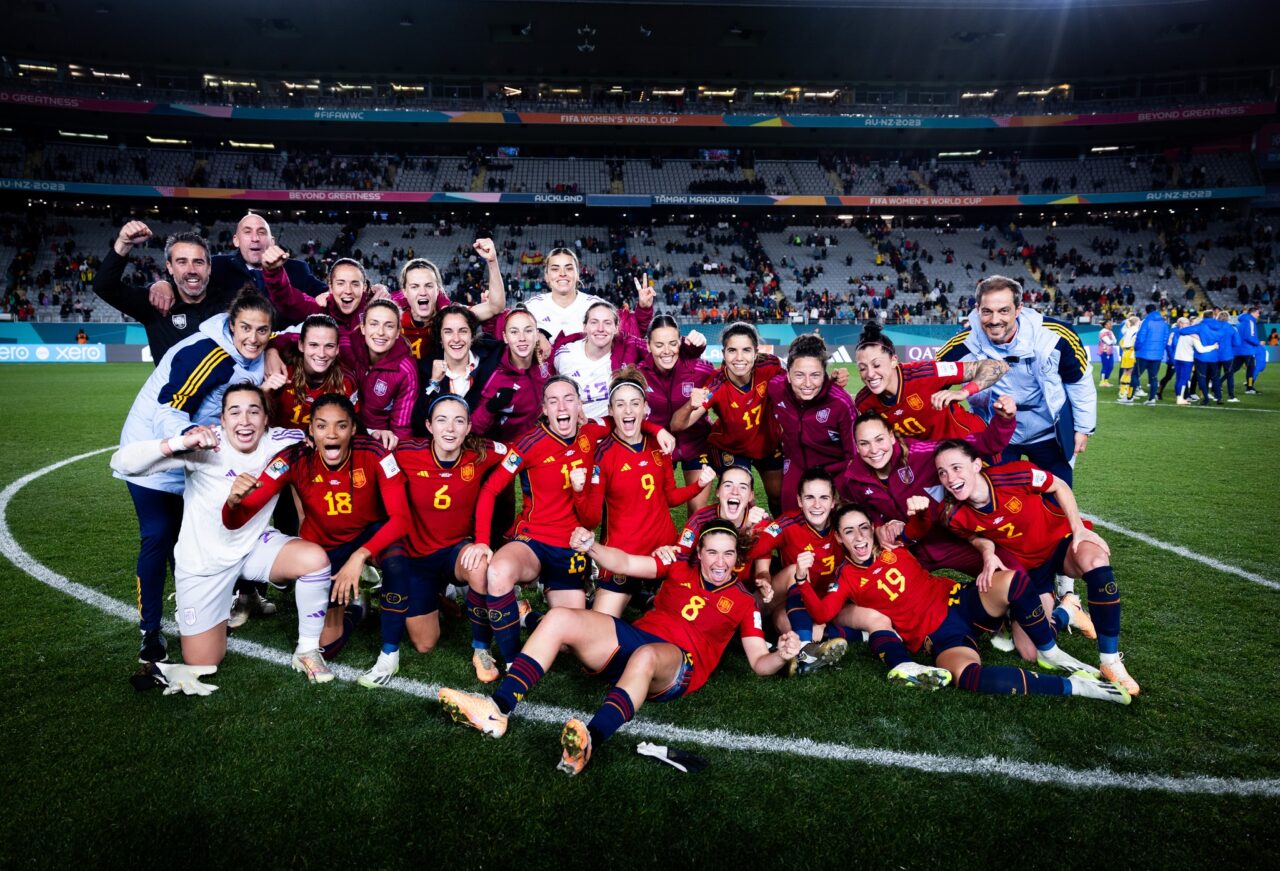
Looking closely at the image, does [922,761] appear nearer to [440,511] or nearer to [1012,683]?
[1012,683]

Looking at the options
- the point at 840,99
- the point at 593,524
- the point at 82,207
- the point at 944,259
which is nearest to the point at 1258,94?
the point at 944,259

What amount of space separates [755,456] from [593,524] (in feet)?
5.19

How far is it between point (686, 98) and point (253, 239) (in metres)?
39.5

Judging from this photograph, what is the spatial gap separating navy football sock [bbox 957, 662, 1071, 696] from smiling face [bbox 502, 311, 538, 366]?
330 cm

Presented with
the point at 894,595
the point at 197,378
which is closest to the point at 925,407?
the point at 894,595

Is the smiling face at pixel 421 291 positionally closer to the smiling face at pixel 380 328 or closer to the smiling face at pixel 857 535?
the smiling face at pixel 380 328

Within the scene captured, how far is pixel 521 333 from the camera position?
4.45 m

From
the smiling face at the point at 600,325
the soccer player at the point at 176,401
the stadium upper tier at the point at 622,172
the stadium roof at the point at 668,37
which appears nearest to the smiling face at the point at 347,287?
the soccer player at the point at 176,401

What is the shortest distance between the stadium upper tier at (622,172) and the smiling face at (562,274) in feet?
109

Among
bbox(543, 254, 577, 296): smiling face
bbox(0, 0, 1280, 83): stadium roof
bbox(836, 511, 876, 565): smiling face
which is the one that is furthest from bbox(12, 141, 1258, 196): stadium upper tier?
bbox(836, 511, 876, 565): smiling face

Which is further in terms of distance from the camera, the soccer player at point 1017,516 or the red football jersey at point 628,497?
the red football jersey at point 628,497

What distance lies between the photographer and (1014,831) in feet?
7.68

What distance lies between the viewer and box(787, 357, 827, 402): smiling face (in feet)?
14.2

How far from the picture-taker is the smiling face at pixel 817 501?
3.96 m
